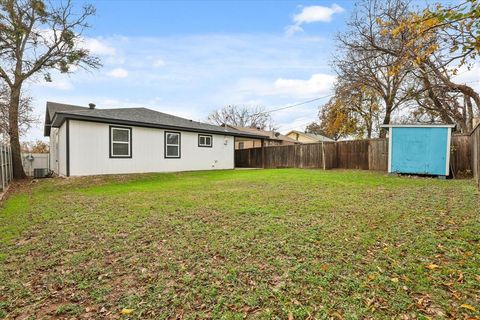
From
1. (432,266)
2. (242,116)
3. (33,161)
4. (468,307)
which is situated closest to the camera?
(468,307)

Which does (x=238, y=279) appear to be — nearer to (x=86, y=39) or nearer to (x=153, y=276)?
(x=153, y=276)

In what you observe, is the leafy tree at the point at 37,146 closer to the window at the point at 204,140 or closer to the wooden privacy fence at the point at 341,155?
the window at the point at 204,140

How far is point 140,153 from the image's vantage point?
38.9ft

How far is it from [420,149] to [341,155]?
4.40 metres

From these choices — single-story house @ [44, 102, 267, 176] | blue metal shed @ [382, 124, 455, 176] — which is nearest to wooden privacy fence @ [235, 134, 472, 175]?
blue metal shed @ [382, 124, 455, 176]

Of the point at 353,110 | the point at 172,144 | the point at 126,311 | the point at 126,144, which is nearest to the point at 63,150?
the point at 126,144

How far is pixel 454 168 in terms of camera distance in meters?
9.52

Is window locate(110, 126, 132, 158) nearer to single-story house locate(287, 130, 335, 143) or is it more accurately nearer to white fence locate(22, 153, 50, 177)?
white fence locate(22, 153, 50, 177)

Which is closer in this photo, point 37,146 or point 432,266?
point 432,266

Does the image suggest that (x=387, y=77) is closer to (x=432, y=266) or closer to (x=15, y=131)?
(x=432, y=266)

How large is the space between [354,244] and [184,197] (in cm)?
408

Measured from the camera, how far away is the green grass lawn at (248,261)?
2.03m

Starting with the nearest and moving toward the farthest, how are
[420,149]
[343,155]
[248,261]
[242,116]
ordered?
[248,261] < [420,149] < [343,155] < [242,116]

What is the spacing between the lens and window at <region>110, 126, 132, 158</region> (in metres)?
11.0
